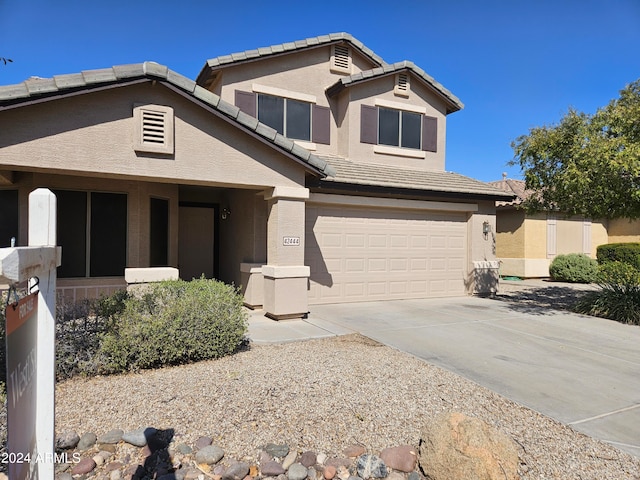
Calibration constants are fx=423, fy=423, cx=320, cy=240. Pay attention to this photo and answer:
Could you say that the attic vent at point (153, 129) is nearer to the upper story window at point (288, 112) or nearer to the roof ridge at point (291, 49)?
the upper story window at point (288, 112)

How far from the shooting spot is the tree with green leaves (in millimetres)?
8883

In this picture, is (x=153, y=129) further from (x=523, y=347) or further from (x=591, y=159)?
(x=591, y=159)

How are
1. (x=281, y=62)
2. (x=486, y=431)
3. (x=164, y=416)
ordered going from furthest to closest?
(x=281, y=62) < (x=164, y=416) < (x=486, y=431)

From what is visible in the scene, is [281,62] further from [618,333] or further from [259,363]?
[618,333]

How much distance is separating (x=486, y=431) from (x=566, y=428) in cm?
148

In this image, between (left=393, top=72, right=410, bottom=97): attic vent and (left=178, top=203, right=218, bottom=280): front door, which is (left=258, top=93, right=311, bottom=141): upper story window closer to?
(left=393, top=72, right=410, bottom=97): attic vent

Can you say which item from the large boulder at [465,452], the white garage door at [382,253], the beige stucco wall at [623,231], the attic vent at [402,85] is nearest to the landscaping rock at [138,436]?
the large boulder at [465,452]

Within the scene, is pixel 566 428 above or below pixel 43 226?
below

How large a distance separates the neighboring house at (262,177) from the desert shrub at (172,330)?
2.63m

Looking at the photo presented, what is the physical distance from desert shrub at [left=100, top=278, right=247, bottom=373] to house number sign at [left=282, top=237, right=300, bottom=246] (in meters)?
2.51

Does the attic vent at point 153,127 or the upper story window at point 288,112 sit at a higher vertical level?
the upper story window at point 288,112

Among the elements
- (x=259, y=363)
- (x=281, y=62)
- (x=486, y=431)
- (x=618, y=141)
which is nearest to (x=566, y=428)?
(x=486, y=431)

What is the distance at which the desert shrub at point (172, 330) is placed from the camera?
543cm

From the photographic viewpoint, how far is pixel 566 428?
423 centimetres
